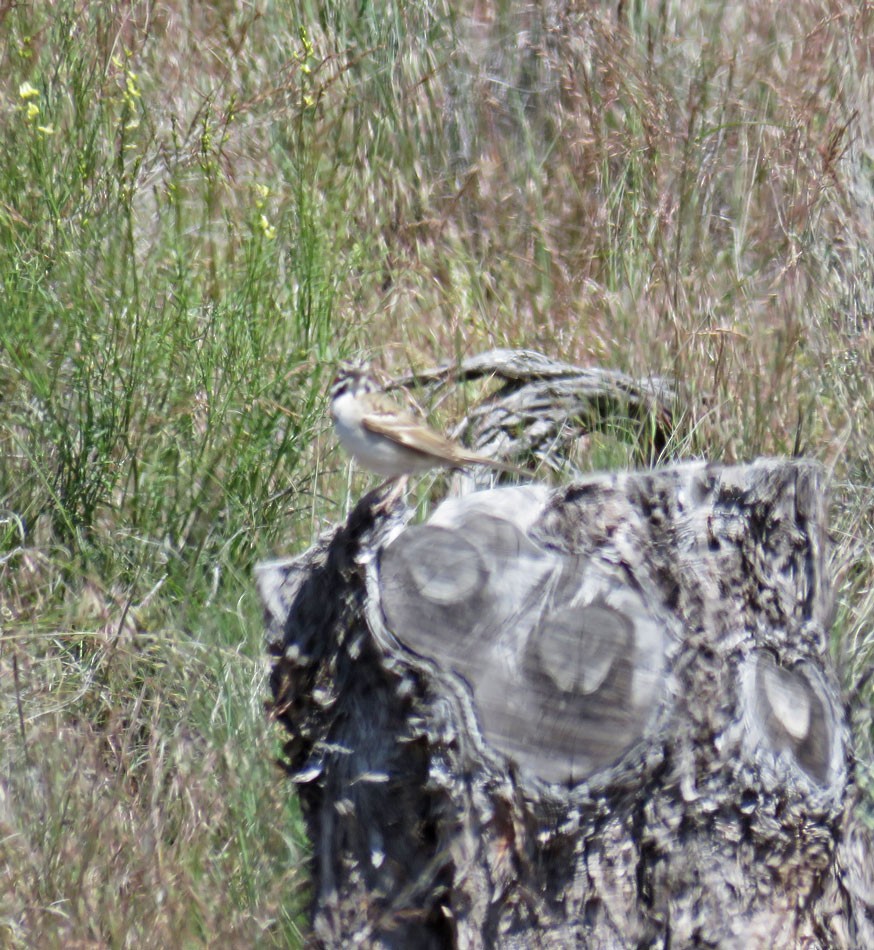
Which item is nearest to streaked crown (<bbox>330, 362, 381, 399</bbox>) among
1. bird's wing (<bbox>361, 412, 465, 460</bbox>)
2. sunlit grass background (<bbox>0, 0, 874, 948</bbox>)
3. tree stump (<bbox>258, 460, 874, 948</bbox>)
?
bird's wing (<bbox>361, 412, 465, 460</bbox>)

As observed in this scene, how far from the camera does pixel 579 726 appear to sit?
2.07 metres

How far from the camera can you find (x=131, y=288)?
4.07 meters

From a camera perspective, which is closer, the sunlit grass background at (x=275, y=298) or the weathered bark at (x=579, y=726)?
the weathered bark at (x=579, y=726)

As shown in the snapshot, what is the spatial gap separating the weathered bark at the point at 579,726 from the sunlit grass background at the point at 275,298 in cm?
58

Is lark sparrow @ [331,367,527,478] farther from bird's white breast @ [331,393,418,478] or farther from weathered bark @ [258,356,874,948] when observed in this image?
weathered bark @ [258,356,874,948]

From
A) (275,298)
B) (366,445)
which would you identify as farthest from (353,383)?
(275,298)

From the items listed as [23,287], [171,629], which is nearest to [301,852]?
[171,629]

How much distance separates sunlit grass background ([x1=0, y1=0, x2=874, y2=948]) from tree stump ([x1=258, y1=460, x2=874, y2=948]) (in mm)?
563

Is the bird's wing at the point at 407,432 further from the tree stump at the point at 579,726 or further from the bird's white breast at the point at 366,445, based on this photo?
the tree stump at the point at 579,726

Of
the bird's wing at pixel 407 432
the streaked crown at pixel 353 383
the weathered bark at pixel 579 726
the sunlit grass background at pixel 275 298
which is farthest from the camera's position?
the streaked crown at pixel 353 383

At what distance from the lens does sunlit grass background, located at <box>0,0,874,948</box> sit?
9.49 ft

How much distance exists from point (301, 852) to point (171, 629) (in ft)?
2.51

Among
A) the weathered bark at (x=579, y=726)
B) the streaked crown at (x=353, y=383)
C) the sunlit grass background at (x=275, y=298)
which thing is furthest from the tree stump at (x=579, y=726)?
the streaked crown at (x=353, y=383)

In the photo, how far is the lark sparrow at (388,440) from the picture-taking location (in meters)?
3.15
